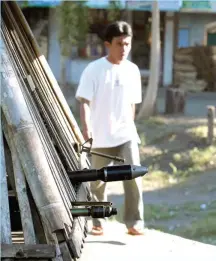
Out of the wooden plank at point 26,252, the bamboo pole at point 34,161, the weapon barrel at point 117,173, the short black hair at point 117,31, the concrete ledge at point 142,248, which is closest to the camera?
the wooden plank at point 26,252

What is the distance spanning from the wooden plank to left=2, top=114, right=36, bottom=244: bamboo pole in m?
0.14

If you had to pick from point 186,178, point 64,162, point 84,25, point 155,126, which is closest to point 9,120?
point 64,162

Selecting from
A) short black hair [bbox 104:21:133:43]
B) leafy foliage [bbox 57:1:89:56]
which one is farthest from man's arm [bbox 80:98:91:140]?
leafy foliage [bbox 57:1:89:56]

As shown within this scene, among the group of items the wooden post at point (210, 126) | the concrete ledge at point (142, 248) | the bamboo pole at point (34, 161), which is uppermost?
the bamboo pole at point (34, 161)

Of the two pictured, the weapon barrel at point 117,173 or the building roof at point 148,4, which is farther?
the building roof at point 148,4

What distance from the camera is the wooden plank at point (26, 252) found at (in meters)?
3.33

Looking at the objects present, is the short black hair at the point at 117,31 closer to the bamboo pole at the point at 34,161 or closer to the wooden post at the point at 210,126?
the bamboo pole at the point at 34,161

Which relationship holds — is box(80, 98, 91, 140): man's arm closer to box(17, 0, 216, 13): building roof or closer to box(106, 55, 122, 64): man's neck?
box(106, 55, 122, 64): man's neck

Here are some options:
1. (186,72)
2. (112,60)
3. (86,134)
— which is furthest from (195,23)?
(86,134)

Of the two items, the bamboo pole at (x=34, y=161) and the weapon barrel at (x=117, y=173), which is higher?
the bamboo pole at (x=34, y=161)

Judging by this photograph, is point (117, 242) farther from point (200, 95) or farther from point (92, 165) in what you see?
point (200, 95)

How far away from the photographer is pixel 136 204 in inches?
250

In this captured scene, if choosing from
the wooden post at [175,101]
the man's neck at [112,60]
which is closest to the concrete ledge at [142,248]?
the man's neck at [112,60]

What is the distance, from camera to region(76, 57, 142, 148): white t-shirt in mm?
6207
